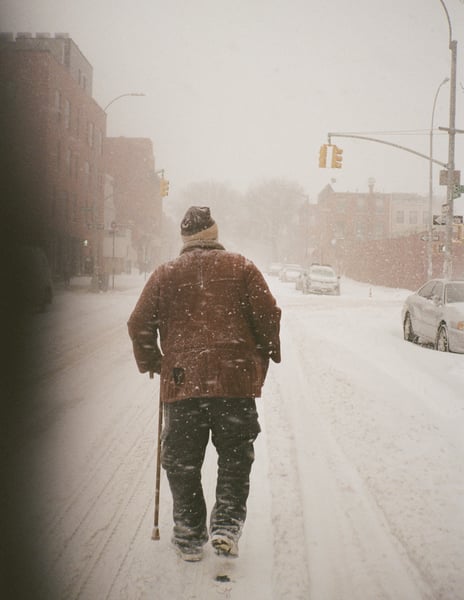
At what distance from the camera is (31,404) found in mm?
6539

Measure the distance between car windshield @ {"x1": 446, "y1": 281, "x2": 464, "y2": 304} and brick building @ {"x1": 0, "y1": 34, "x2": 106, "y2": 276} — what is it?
8.17 metres

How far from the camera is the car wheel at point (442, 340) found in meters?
10.6

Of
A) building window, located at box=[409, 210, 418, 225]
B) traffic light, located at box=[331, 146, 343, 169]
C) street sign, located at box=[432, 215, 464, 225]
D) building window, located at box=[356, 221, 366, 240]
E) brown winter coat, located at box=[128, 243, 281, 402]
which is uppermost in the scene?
building window, located at box=[409, 210, 418, 225]

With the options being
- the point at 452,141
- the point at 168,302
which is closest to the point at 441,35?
the point at 452,141

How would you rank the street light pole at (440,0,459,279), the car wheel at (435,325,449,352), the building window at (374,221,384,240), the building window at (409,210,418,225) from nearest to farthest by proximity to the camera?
the car wheel at (435,325,449,352), the street light pole at (440,0,459,279), the building window at (409,210,418,225), the building window at (374,221,384,240)

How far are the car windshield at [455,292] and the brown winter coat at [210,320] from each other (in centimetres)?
897

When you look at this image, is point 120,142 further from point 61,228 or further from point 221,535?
point 221,535

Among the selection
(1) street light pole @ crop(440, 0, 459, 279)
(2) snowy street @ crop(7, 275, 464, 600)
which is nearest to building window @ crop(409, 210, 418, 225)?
(1) street light pole @ crop(440, 0, 459, 279)

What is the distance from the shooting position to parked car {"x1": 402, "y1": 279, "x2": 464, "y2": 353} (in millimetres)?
10359

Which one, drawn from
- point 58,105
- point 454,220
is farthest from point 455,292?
point 58,105

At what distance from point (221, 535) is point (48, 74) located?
11198mm

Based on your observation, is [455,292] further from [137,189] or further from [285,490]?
[137,189]

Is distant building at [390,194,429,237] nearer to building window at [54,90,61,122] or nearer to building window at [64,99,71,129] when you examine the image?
building window at [64,99,71,129]

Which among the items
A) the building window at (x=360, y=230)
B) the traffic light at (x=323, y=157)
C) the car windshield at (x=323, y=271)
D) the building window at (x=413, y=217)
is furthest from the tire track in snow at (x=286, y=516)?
the building window at (x=413, y=217)
